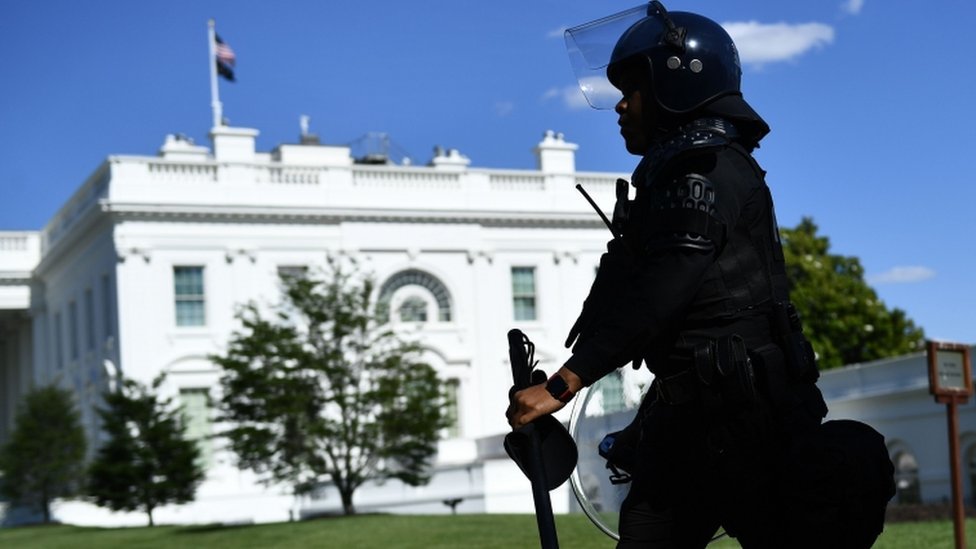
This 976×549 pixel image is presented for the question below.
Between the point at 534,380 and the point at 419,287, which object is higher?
the point at 419,287

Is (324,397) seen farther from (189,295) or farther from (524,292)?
(524,292)

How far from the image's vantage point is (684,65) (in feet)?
14.0

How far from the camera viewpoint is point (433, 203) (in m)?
54.1

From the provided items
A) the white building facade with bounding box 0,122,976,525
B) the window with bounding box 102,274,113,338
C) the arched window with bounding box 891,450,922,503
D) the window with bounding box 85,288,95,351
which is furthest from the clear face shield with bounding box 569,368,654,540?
the window with bounding box 85,288,95,351

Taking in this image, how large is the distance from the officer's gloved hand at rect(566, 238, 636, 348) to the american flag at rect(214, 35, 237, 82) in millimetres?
52694

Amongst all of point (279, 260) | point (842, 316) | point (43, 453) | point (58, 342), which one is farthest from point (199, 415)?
point (842, 316)

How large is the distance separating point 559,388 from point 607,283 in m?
0.36

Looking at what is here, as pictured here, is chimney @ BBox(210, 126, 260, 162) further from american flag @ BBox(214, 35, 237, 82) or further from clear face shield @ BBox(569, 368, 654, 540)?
clear face shield @ BBox(569, 368, 654, 540)

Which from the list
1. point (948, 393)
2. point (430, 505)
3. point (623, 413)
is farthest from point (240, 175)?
point (623, 413)

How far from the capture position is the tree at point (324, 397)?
32.6 metres

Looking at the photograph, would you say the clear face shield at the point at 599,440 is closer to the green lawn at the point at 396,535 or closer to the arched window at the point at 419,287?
the green lawn at the point at 396,535

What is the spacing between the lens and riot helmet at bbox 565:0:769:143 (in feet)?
14.0

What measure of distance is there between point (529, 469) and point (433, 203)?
5012cm

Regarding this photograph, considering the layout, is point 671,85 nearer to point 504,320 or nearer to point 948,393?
point 948,393
